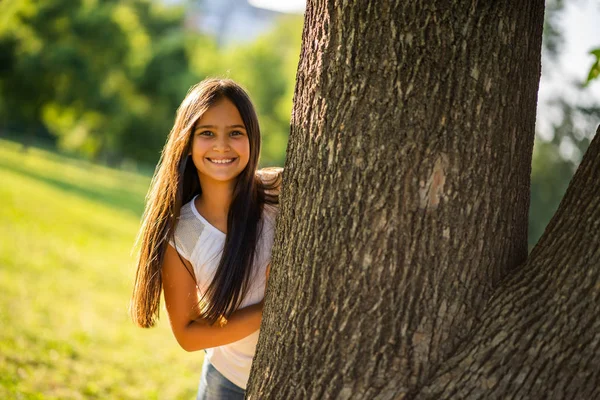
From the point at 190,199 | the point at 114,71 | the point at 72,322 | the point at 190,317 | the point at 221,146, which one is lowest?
the point at 72,322

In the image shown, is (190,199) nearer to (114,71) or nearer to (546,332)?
(546,332)

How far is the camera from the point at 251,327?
2967 millimetres

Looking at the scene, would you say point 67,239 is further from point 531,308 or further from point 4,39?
point 4,39

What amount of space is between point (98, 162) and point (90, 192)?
27.3 m

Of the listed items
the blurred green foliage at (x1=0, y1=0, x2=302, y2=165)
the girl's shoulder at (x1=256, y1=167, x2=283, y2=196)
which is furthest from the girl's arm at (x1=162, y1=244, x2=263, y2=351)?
the blurred green foliage at (x1=0, y1=0, x2=302, y2=165)

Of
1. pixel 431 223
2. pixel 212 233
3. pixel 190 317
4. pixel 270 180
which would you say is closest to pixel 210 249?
pixel 212 233

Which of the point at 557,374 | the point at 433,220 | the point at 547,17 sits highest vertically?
the point at 547,17

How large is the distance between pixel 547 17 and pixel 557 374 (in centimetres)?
1053

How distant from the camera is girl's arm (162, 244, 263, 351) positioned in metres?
2.97

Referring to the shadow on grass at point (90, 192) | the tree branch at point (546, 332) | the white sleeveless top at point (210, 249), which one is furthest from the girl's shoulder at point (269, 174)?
the shadow on grass at point (90, 192)

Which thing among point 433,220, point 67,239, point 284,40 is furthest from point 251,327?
point 284,40

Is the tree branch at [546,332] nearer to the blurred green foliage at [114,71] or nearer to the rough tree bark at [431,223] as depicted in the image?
the rough tree bark at [431,223]

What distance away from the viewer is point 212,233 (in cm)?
322

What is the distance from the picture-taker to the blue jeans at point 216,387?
3.40m
